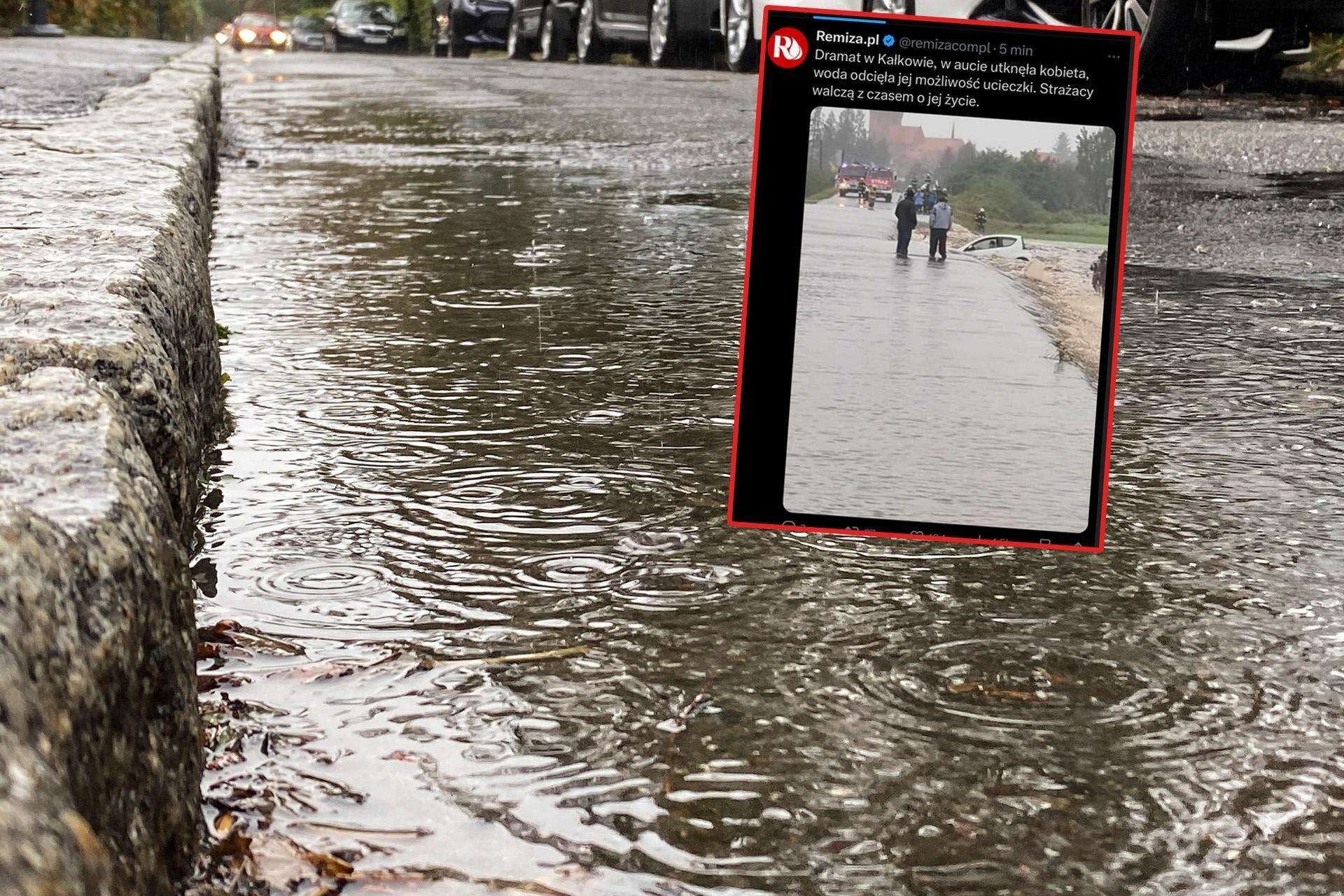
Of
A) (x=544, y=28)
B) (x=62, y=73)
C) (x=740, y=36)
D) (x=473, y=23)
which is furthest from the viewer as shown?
(x=473, y=23)

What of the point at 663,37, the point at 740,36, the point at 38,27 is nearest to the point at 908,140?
the point at 740,36

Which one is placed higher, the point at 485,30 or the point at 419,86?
the point at 485,30

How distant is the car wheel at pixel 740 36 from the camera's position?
9.89 m

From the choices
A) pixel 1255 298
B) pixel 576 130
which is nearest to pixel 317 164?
pixel 576 130

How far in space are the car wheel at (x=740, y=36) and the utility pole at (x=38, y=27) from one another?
6945 millimetres

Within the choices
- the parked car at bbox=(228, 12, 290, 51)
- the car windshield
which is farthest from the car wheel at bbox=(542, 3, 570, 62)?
the parked car at bbox=(228, 12, 290, 51)

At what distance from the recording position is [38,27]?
14.0 meters

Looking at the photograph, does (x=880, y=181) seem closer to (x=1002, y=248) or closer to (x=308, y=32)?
(x=1002, y=248)

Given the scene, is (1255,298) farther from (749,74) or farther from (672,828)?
(749,74)

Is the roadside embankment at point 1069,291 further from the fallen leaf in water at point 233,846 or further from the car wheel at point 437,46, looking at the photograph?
the car wheel at point 437,46

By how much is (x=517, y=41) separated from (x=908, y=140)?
13.8m

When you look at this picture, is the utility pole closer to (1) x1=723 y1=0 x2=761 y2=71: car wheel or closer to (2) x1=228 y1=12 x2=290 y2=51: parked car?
(1) x1=723 y1=0 x2=761 y2=71: car wheel

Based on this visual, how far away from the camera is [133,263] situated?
1.92m

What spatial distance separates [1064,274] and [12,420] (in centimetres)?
108
